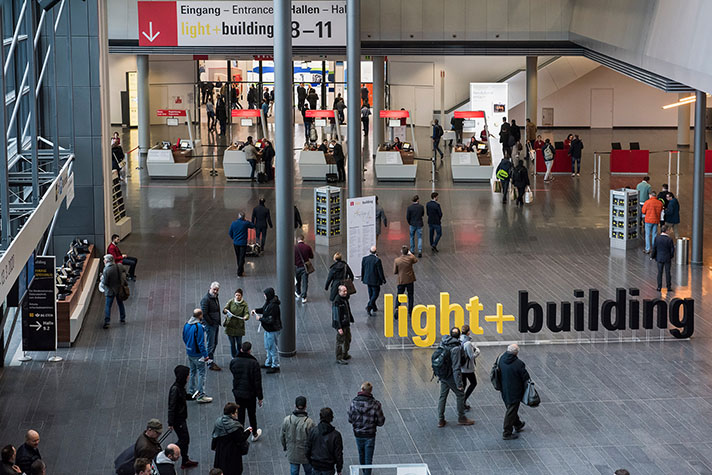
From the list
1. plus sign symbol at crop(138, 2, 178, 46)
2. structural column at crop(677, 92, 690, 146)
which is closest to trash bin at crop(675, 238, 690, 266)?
plus sign symbol at crop(138, 2, 178, 46)

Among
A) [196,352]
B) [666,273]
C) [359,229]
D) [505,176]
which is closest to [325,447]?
[196,352]

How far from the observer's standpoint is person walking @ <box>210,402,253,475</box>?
36.8 feet

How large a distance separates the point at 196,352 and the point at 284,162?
12.5 ft

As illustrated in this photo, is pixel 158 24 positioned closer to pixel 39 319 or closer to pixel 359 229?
pixel 359 229

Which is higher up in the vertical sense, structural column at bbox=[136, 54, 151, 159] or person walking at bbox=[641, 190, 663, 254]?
structural column at bbox=[136, 54, 151, 159]

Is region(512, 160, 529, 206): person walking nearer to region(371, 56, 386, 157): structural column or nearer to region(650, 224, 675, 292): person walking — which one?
region(650, 224, 675, 292): person walking

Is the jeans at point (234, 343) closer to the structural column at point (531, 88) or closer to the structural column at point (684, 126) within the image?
the structural column at point (531, 88)

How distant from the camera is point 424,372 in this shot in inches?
631

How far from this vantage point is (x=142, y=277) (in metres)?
21.9

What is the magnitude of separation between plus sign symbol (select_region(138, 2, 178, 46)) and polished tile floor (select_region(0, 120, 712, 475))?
8.07 metres

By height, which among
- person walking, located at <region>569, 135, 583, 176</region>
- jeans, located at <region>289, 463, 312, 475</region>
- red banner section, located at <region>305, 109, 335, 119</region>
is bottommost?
jeans, located at <region>289, 463, 312, 475</region>

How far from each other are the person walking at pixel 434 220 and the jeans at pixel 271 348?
27.7 feet

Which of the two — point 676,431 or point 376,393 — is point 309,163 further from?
point 676,431

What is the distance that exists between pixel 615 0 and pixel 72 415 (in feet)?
59.9
